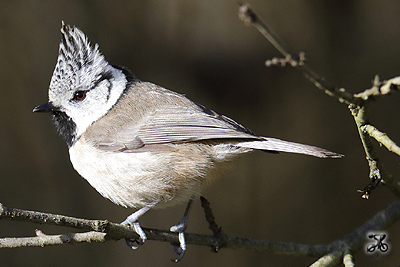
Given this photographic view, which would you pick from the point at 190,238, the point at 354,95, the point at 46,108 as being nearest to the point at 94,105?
the point at 46,108

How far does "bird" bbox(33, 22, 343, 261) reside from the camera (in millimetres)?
2582

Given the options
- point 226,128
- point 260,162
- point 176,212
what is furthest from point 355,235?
point 176,212

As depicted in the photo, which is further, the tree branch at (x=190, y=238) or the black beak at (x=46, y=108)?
the black beak at (x=46, y=108)

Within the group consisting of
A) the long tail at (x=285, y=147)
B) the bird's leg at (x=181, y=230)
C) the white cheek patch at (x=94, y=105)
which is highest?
the long tail at (x=285, y=147)

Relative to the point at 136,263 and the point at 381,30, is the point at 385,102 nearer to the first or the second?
the point at 381,30

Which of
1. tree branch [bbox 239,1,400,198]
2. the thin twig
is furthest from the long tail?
the thin twig

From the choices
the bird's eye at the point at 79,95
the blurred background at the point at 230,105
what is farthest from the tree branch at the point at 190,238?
the blurred background at the point at 230,105

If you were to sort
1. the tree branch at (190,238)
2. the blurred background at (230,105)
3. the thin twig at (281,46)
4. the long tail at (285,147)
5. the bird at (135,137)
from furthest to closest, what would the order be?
1. the blurred background at (230,105)
2. the bird at (135,137)
3. the long tail at (285,147)
4. the tree branch at (190,238)
5. the thin twig at (281,46)

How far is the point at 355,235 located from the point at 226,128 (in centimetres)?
108

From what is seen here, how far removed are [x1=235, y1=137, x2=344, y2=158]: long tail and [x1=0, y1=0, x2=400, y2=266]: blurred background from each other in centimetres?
151

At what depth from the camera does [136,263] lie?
13.3 feet

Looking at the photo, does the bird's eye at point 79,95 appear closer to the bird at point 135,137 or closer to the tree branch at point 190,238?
the bird at point 135,137

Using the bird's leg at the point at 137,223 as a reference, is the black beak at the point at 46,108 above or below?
above

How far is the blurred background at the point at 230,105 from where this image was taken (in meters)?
3.82
